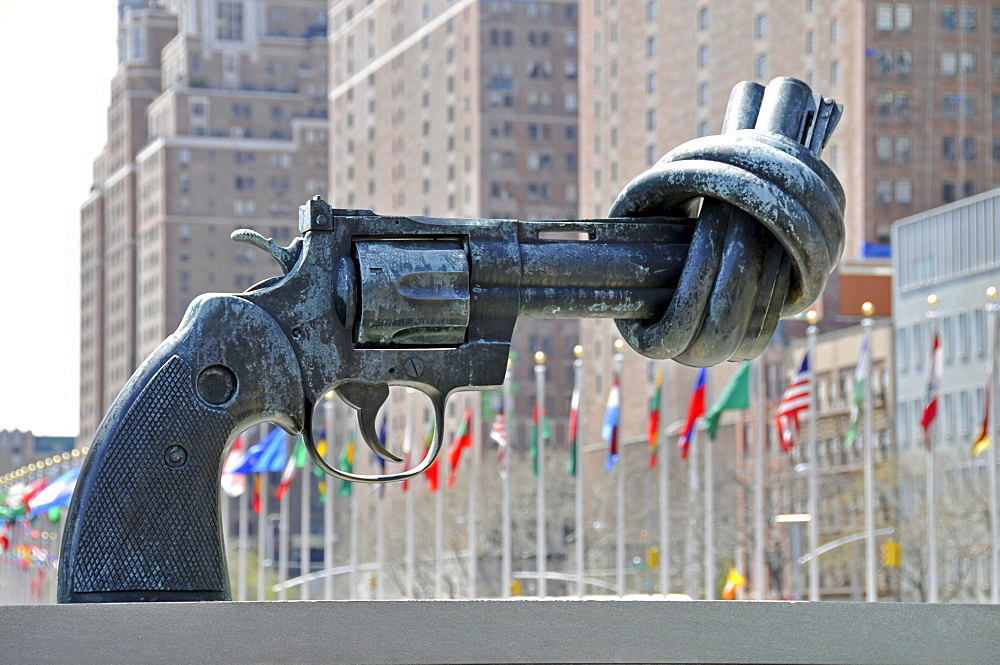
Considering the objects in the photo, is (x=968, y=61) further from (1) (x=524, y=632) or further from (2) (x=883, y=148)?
(1) (x=524, y=632)

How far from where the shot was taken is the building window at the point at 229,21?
190m

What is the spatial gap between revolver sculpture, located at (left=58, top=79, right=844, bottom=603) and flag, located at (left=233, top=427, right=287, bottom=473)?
3453 centimetres

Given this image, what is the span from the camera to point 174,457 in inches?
334

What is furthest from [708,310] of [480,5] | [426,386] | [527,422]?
[480,5]

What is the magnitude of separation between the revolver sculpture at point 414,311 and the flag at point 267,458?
3453cm

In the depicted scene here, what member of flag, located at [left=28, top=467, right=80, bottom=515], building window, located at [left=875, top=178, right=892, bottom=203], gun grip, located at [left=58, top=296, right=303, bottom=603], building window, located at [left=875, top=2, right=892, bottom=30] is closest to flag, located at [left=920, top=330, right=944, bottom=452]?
flag, located at [left=28, top=467, right=80, bottom=515]

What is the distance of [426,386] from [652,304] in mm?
→ 1189

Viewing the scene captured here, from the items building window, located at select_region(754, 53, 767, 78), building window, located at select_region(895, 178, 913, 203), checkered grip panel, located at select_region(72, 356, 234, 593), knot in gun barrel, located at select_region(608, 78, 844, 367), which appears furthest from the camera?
building window, located at select_region(754, 53, 767, 78)

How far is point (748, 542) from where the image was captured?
6712 centimetres

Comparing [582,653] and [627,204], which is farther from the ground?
[627,204]

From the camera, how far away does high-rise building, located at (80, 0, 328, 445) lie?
172 m

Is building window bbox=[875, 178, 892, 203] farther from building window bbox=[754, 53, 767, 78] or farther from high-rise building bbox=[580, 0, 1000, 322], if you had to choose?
building window bbox=[754, 53, 767, 78]

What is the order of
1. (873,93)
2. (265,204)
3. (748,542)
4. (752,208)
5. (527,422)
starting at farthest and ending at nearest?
(265,204) < (527,422) < (873,93) < (748,542) < (752,208)

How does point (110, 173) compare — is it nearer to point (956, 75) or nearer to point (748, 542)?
point (956, 75)
